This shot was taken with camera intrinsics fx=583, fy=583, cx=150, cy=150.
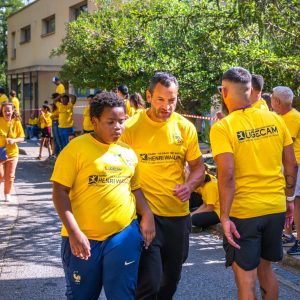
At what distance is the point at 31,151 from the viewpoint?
794 inches

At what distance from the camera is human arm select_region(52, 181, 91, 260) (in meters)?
3.40

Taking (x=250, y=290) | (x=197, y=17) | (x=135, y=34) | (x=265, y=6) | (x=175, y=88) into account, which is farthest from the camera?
(x=135, y=34)

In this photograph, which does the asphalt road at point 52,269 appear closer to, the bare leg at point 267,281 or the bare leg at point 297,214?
Result: the bare leg at point 297,214

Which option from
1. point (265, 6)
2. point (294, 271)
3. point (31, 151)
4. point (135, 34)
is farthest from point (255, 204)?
point (31, 151)

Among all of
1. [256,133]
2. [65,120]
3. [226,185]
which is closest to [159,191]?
[226,185]

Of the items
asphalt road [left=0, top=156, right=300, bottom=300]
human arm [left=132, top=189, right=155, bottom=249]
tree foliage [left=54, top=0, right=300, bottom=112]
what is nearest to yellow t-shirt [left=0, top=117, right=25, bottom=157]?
asphalt road [left=0, top=156, right=300, bottom=300]

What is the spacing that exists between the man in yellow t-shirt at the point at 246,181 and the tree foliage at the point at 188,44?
12.4 ft

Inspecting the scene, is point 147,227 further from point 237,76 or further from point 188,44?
point 188,44

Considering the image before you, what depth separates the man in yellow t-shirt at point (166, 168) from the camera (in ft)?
13.7

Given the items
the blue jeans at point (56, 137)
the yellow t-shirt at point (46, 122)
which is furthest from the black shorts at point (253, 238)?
the yellow t-shirt at point (46, 122)

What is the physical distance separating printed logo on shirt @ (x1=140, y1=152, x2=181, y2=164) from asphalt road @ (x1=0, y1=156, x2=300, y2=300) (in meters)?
1.74

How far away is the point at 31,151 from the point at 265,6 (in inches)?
548

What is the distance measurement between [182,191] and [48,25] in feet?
89.4

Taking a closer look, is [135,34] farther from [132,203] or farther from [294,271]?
[132,203]
